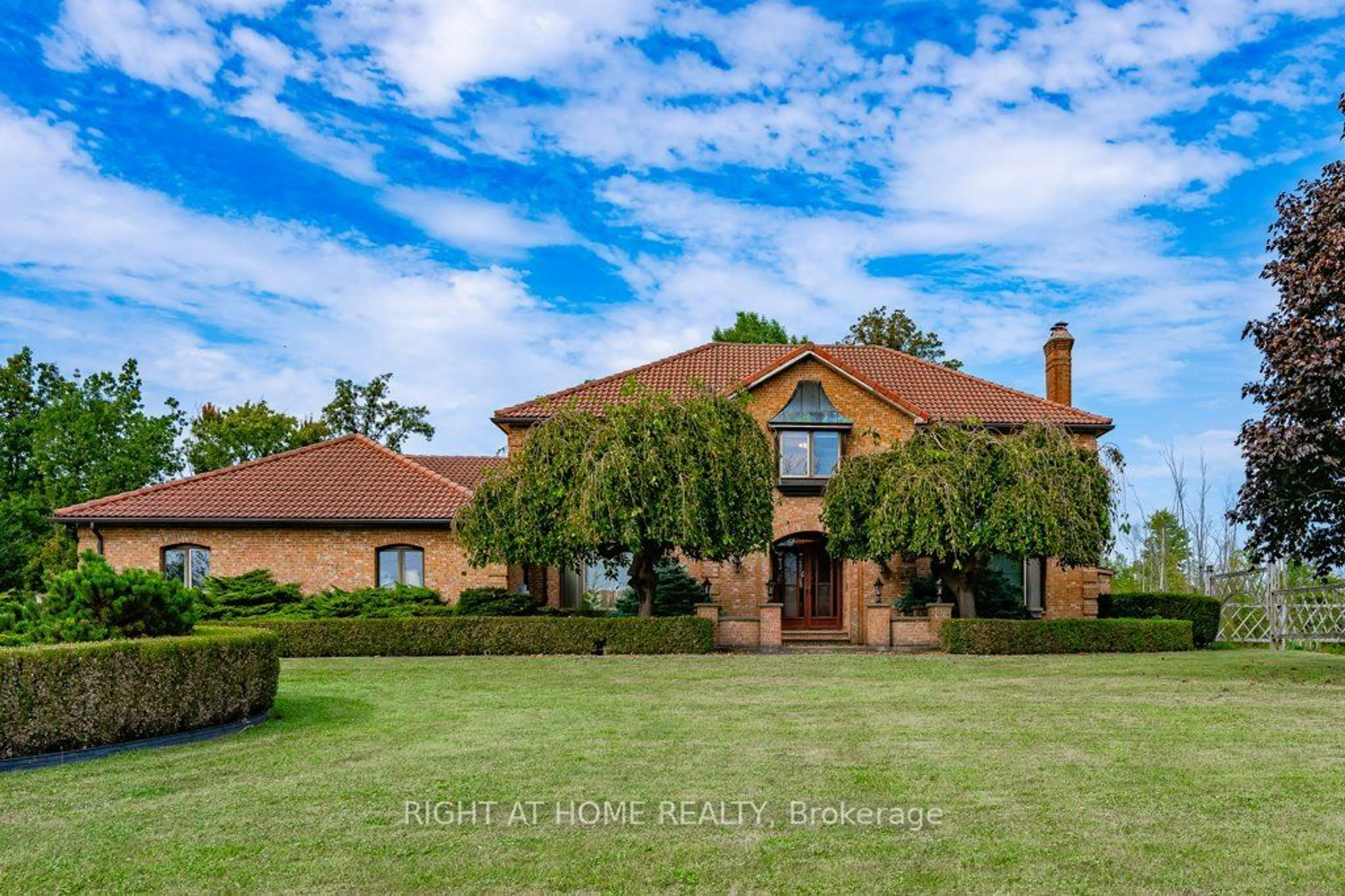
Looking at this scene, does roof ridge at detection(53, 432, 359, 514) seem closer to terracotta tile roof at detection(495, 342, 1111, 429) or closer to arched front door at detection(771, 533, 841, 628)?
terracotta tile roof at detection(495, 342, 1111, 429)

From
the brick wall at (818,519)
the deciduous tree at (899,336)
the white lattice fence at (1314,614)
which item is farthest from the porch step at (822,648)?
the deciduous tree at (899,336)

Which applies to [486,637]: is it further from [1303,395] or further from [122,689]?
[1303,395]

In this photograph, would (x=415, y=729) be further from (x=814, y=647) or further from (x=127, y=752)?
(x=814, y=647)

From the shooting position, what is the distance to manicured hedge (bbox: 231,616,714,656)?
64.2 feet

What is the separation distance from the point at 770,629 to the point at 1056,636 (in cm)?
583

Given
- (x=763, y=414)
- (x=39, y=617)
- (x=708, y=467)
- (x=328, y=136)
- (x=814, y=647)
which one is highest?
(x=328, y=136)

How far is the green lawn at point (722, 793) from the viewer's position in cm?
555

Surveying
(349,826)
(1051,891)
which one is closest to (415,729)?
(349,826)

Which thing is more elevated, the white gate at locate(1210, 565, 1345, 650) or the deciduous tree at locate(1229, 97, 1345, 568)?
the deciduous tree at locate(1229, 97, 1345, 568)

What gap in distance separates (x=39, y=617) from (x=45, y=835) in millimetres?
4159

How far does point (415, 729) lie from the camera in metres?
10.1

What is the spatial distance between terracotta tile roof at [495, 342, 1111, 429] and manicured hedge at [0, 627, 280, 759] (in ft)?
46.3

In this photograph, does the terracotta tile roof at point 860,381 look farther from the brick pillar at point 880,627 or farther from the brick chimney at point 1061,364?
the brick pillar at point 880,627

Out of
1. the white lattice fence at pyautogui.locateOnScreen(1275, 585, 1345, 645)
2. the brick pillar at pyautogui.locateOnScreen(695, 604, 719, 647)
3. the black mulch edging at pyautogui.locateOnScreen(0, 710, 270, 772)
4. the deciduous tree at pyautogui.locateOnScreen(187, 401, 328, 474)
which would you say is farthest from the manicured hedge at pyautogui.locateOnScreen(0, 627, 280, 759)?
the deciduous tree at pyautogui.locateOnScreen(187, 401, 328, 474)
